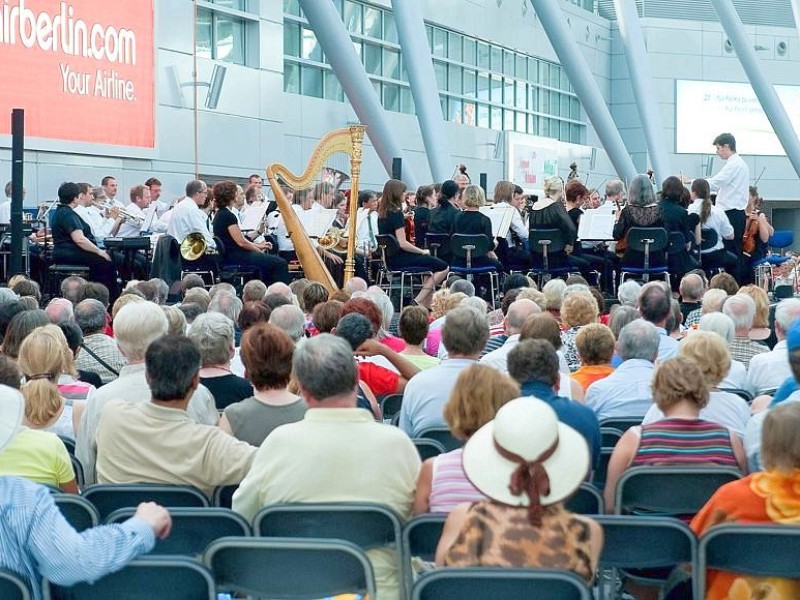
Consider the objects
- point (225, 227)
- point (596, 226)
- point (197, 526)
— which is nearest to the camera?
point (197, 526)

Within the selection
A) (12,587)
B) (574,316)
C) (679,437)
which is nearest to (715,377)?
(679,437)

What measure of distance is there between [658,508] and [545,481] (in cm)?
129

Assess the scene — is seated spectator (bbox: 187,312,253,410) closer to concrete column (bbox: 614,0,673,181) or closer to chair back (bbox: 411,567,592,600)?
chair back (bbox: 411,567,592,600)

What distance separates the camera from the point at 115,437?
4168mm

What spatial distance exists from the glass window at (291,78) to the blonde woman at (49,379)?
1842cm

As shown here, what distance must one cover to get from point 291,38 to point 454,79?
7.01m

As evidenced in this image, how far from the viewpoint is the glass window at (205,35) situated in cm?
2025

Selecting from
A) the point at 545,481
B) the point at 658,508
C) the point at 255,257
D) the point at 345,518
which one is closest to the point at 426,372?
the point at 658,508

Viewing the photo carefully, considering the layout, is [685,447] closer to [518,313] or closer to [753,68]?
[518,313]

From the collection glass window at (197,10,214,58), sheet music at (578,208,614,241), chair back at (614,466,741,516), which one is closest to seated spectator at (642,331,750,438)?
chair back at (614,466,741,516)

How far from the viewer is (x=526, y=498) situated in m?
2.97

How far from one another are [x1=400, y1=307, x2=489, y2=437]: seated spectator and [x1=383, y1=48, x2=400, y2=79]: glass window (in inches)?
854

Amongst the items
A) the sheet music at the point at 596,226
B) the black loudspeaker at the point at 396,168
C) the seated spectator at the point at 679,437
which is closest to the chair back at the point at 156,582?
the seated spectator at the point at 679,437

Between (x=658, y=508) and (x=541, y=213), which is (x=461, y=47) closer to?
(x=541, y=213)
